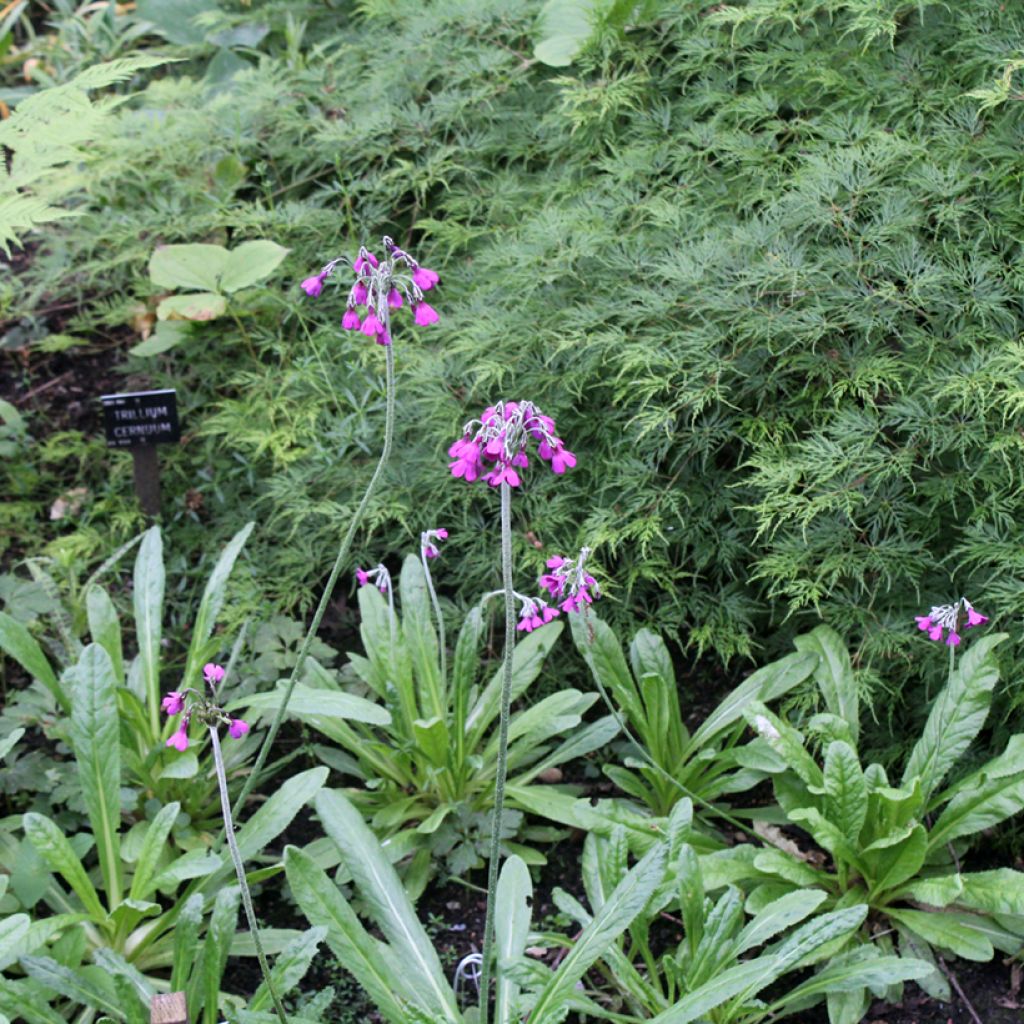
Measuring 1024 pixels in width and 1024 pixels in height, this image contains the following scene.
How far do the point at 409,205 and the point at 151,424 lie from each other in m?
1.26

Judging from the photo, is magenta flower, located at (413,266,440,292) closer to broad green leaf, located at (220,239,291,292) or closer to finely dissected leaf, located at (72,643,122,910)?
finely dissected leaf, located at (72,643,122,910)

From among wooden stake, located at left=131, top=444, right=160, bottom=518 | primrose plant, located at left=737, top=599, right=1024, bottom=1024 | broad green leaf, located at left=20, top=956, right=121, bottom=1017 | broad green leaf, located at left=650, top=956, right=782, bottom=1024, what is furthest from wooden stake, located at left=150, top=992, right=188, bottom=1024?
wooden stake, located at left=131, top=444, right=160, bottom=518

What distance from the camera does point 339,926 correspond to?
2.20 metres

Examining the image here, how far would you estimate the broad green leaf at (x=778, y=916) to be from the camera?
2.31 metres

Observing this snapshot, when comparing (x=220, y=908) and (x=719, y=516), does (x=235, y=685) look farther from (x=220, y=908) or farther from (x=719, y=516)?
(x=719, y=516)

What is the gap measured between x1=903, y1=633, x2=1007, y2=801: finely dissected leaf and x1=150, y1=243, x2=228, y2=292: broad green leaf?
2.61 m

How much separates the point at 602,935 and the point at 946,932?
2.73 ft

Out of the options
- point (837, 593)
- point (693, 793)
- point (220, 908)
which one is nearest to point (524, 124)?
point (837, 593)

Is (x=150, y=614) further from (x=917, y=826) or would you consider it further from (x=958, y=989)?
(x=958, y=989)

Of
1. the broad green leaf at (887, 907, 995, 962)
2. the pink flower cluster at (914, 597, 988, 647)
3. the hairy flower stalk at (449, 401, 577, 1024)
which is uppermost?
the hairy flower stalk at (449, 401, 577, 1024)

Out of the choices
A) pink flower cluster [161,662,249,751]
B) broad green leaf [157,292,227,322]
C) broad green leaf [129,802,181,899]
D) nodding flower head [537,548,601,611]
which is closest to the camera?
pink flower cluster [161,662,249,751]

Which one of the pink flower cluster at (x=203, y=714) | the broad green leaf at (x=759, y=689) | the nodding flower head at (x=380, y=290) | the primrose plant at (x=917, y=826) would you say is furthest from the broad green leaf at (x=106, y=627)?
the primrose plant at (x=917, y=826)

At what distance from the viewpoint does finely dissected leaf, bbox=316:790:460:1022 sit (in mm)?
2344

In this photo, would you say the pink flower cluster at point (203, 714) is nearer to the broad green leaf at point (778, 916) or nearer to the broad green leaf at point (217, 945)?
the broad green leaf at point (217, 945)
